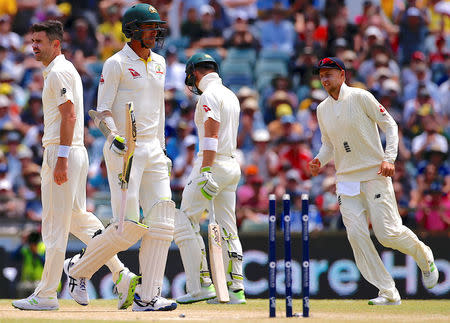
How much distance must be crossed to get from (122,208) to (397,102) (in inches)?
360

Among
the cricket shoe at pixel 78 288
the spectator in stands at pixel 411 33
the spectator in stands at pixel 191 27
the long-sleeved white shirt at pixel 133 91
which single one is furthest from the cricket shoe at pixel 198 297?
the spectator in stands at pixel 191 27

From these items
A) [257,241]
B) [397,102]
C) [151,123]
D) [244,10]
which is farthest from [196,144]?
[151,123]

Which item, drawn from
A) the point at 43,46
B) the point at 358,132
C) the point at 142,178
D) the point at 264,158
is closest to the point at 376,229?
the point at 358,132

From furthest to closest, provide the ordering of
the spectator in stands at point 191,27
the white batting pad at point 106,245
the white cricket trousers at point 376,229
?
the spectator in stands at point 191,27
the white cricket trousers at point 376,229
the white batting pad at point 106,245

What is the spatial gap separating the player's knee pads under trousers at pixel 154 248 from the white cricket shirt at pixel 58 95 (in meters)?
0.99

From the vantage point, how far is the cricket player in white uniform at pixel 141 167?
28.6ft

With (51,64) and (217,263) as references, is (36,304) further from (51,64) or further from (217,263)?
(51,64)

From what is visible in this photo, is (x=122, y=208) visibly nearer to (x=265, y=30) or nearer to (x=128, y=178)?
(x=128, y=178)

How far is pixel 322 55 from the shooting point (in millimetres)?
18031

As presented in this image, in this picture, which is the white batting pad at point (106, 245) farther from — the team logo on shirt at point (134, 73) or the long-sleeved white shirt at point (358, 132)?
the long-sleeved white shirt at point (358, 132)

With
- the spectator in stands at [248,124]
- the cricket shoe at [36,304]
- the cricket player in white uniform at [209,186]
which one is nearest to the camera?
the cricket shoe at [36,304]

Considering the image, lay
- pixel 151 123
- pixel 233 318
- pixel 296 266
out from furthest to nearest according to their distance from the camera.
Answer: pixel 296 266 < pixel 151 123 < pixel 233 318

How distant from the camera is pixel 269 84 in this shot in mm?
17734

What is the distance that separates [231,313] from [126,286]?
0.96 m
